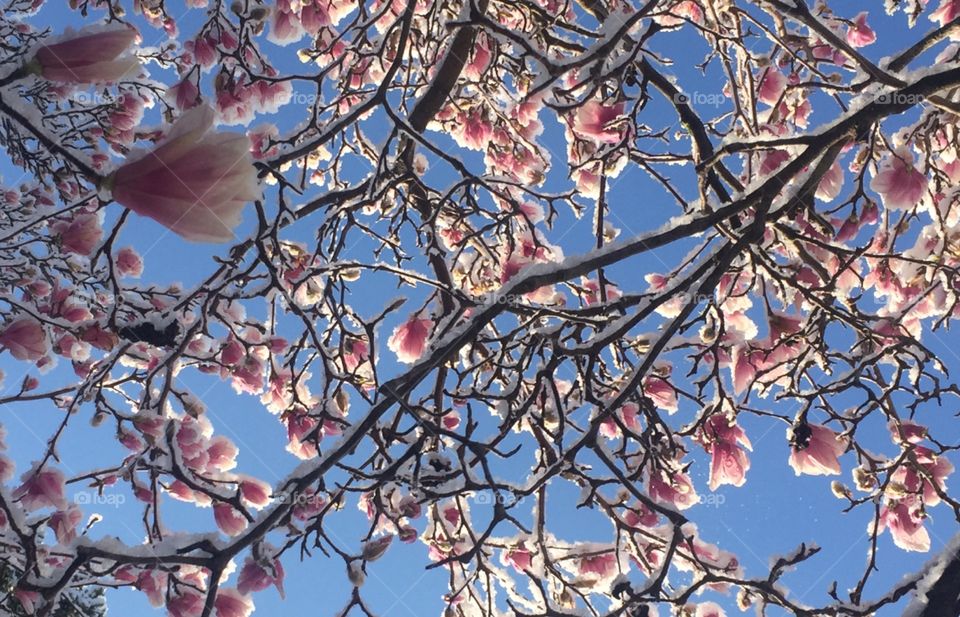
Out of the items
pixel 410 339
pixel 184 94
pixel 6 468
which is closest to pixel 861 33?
pixel 410 339

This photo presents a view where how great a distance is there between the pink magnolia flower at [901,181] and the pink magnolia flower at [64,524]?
2.68 m

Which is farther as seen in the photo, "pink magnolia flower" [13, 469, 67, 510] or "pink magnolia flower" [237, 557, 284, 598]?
"pink magnolia flower" [13, 469, 67, 510]

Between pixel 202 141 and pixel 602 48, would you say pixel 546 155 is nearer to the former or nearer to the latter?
pixel 602 48

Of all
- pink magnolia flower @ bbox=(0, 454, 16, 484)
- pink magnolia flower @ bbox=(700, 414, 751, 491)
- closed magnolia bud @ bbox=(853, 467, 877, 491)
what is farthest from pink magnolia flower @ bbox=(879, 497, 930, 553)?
pink magnolia flower @ bbox=(0, 454, 16, 484)

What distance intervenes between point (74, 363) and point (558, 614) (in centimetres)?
256

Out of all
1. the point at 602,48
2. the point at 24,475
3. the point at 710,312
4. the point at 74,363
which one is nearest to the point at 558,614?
the point at 710,312

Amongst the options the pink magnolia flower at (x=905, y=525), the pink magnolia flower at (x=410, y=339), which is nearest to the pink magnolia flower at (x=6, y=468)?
the pink magnolia flower at (x=410, y=339)

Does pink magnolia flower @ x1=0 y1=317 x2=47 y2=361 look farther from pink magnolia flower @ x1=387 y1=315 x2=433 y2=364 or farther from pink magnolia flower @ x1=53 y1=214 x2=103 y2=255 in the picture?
pink magnolia flower @ x1=387 y1=315 x2=433 y2=364

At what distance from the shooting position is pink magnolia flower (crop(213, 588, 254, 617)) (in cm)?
200

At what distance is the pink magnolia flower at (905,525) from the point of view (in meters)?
2.27

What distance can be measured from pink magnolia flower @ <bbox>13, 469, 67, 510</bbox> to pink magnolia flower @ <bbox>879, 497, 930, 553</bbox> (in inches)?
101

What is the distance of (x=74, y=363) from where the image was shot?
317cm

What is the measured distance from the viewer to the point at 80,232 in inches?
97.1

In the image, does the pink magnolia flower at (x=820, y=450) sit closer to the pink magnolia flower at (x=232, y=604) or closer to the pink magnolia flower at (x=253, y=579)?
the pink magnolia flower at (x=253, y=579)
